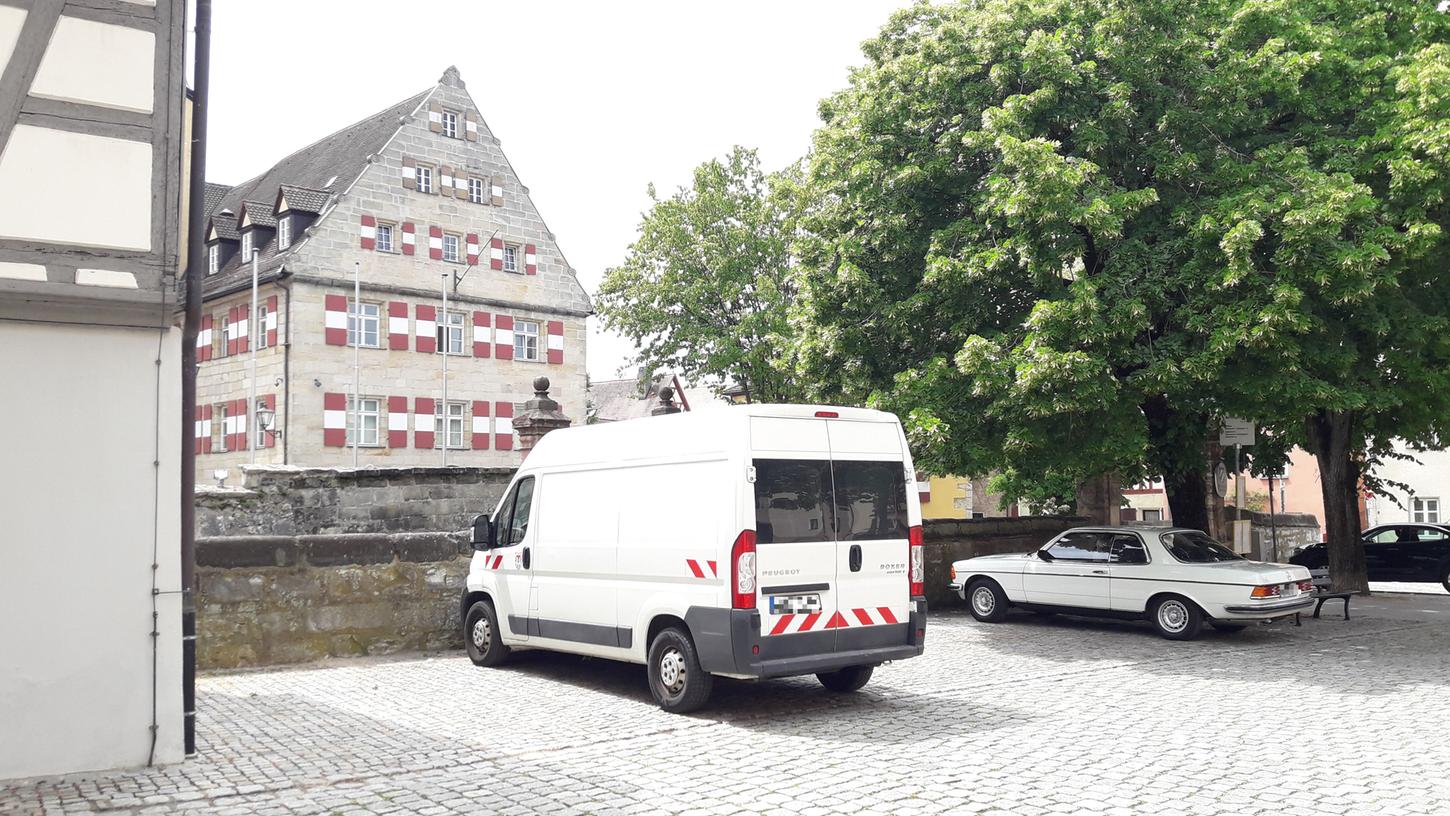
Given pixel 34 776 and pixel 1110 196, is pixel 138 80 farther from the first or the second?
pixel 1110 196

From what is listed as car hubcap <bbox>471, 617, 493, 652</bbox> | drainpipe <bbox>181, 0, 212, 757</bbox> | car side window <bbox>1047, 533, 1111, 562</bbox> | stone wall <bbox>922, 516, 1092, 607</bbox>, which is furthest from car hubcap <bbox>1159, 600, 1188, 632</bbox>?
drainpipe <bbox>181, 0, 212, 757</bbox>

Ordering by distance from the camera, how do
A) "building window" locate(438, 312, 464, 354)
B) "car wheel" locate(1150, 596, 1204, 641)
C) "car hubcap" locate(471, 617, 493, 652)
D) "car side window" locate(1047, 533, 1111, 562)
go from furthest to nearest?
"building window" locate(438, 312, 464, 354) < "car side window" locate(1047, 533, 1111, 562) < "car wheel" locate(1150, 596, 1204, 641) < "car hubcap" locate(471, 617, 493, 652)

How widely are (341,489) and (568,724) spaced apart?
952cm

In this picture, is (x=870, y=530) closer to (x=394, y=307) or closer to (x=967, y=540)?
(x=967, y=540)

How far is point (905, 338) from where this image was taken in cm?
1563

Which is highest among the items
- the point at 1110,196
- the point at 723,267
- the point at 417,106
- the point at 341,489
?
the point at 417,106

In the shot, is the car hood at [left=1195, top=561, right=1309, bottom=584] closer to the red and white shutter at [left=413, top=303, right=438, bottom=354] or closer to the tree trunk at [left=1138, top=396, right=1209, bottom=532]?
the tree trunk at [left=1138, top=396, right=1209, bottom=532]

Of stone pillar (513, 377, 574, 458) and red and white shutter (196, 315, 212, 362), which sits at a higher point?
red and white shutter (196, 315, 212, 362)

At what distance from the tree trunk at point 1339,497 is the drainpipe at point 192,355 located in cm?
1718

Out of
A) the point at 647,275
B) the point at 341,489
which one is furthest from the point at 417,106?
the point at 341,489

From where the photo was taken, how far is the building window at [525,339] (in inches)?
1742

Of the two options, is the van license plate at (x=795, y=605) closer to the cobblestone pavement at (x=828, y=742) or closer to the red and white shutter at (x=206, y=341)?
the cobblestone pavement at (x=828, y=742)

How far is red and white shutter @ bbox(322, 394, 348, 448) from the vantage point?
38.6 meters

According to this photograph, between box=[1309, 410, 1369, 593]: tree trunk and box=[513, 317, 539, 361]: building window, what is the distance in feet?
99.8
